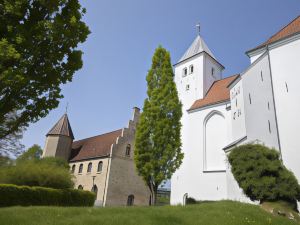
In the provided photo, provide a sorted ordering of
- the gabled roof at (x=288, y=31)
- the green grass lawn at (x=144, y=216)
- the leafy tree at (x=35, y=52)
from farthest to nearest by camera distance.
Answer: the gabled roof at (x=288, y=31) → the green grass lawn at (x=144, y=216) → the leafy tree at (x=35, y=52)

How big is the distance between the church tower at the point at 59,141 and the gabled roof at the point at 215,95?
22.8 metres

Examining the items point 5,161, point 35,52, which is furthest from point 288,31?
point 5,161

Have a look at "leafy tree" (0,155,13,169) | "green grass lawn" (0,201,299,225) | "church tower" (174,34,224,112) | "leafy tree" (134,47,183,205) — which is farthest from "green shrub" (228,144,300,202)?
"church tower" (174,34,224,112)

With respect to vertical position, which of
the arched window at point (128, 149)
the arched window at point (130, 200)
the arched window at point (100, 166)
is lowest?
the arched window at point (130, 200)

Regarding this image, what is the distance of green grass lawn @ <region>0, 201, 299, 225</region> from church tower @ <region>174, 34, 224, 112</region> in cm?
2332

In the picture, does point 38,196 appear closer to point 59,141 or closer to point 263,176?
point 263,176

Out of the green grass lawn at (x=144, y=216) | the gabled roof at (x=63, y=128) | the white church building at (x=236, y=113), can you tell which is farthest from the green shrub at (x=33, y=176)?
the gabled roof at (x=63, y=128)

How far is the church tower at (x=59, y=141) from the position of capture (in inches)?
1548

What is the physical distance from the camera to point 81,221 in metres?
8.89

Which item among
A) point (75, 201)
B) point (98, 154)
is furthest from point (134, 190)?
point (75, 201)

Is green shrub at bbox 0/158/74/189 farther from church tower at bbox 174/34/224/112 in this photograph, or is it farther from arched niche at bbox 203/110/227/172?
church tower at bbox 174/34/224/112

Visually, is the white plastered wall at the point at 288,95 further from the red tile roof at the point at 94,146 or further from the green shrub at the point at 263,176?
the red tile roof at the point at 94,146

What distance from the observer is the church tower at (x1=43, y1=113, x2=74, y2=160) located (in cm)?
3931

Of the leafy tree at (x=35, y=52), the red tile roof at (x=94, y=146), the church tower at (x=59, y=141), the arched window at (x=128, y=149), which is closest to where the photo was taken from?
the leafy tree at (x=35, y=52)
